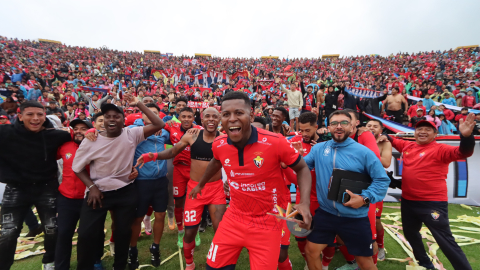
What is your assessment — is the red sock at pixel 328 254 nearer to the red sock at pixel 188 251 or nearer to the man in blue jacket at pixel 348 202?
the man in blue jacket at pixel 348 202

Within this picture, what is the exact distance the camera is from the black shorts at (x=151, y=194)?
389 centimetres

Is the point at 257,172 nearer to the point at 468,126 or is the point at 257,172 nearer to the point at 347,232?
the point at 347,232

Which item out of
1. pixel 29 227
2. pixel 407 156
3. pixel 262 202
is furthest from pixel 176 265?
pixel 407 156

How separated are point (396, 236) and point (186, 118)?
15.7ft

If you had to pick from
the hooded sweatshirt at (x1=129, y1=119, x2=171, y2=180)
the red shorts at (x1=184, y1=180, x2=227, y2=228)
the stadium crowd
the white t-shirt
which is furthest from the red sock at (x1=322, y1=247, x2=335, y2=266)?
the white t-shirt

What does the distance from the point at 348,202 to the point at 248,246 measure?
123 cm

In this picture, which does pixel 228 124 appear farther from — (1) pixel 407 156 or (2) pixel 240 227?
(1) pixel 407 156

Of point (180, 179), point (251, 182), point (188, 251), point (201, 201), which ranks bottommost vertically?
point (188, 251)

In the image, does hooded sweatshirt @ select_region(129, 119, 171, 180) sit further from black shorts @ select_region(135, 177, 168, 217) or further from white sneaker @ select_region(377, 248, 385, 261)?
white sneaker @ select_region(377, 248, 385, 261)

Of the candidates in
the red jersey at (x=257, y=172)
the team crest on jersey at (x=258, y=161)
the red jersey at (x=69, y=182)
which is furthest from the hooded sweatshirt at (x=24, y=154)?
the team crest on jersey at (x=258, y=161)

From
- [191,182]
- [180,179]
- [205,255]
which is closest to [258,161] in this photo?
[191,182]

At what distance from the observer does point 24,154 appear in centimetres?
334

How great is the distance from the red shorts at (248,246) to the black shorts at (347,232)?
730 millimetres

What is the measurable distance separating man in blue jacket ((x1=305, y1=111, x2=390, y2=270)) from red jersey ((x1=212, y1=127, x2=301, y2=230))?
0.72 metres
